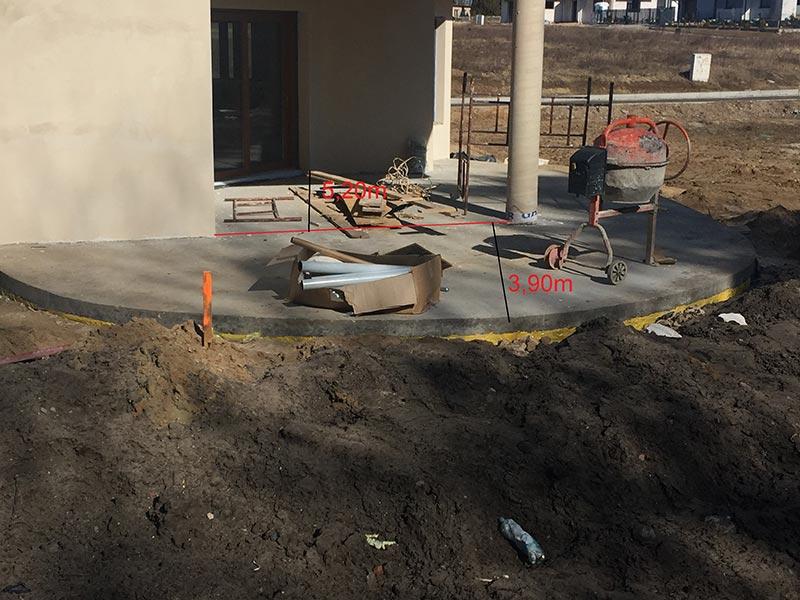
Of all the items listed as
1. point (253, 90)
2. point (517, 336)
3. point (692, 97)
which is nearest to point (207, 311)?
point (517, 336)

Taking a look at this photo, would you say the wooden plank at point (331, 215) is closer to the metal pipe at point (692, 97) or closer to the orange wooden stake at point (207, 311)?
the orange wooden stake at point (207, 311)

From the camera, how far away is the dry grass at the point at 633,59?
147ft

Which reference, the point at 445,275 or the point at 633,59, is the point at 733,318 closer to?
the point at 445,275

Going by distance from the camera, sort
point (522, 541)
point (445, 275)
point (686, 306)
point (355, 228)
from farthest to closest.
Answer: point (355, 228)
point (445, 275)
point (686, 306)
point (522, 541)

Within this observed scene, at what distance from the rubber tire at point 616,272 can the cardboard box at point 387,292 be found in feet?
5.97

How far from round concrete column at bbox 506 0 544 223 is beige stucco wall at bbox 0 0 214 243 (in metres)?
3.67

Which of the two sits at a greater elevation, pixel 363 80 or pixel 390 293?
pixel 363 80

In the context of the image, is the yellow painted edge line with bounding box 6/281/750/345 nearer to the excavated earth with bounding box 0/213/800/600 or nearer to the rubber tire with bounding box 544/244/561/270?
the excavated earth with bounding box 0/213/800/600

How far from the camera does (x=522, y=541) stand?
6.04 m

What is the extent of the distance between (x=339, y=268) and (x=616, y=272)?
2831 mm

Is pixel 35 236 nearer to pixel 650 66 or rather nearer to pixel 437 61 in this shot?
pixel 437 61

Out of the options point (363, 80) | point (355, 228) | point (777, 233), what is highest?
point (363, 80)

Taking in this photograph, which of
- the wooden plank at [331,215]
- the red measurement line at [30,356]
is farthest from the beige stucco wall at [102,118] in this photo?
the red measurement line at [30,356]

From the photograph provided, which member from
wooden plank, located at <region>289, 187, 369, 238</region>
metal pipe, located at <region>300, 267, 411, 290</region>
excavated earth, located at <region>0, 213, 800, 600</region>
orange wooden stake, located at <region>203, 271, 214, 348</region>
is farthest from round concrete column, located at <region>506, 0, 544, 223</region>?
orange wooden stake, located at <region>203, 271, 214, 348</region>
